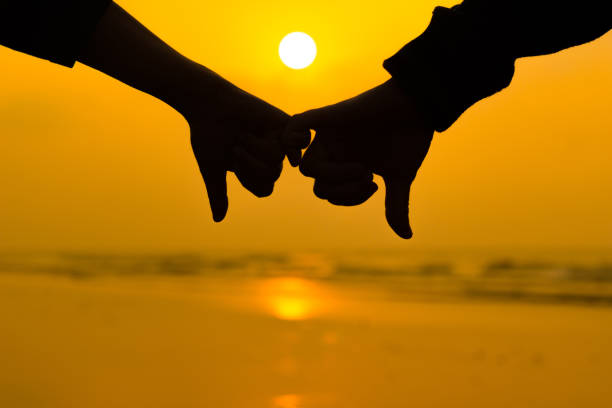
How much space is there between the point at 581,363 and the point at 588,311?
3486 millimetres

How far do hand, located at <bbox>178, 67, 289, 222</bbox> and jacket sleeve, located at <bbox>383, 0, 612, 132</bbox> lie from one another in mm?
511

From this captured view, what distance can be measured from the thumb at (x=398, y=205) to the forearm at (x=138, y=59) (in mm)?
638

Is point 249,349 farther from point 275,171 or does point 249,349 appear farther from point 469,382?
point 275,171

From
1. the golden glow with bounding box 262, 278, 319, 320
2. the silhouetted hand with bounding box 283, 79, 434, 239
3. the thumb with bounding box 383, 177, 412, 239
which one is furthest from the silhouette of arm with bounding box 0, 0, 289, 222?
the golden glow with bounding box 262, 278, 319, 320

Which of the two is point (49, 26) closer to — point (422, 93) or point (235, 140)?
point (235, 140)

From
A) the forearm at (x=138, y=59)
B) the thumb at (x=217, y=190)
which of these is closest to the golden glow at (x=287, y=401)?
the thumb at (x=217, y=190)

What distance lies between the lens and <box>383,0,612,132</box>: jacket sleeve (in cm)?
159

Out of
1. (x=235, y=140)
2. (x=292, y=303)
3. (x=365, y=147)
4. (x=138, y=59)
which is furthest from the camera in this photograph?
(x=292, y=303)

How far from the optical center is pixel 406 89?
1805 millimetres

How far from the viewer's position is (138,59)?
1911 millimetres

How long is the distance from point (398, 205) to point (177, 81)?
2.39 ft

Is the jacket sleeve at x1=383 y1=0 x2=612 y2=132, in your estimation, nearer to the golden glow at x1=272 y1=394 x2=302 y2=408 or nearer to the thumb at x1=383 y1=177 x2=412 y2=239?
the thumb at x1=383 y1=177 x2=412 y2=239

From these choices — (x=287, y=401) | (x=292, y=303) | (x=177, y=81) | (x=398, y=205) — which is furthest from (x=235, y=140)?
(x=292, y=303)

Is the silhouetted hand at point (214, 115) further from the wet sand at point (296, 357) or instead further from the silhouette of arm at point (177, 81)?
the wet sand at point (296, 357)
